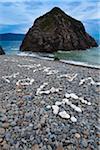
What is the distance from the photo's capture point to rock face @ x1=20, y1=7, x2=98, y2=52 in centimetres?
6336

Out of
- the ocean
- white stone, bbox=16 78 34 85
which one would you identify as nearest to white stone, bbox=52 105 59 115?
white stone, bbox=16 78 34 85

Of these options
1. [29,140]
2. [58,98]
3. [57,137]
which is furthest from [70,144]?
[58,98]

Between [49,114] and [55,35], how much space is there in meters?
59.8

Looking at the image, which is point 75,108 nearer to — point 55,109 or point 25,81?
point 55,109

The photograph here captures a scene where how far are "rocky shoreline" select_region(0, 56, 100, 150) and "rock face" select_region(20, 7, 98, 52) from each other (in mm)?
48963

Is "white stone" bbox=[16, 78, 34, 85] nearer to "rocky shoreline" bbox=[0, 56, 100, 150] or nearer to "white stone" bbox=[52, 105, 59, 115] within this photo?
"rocky shoreline" bbox=[0, 56, 100, 150]

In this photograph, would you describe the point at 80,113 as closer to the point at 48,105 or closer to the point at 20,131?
the point at 48,105

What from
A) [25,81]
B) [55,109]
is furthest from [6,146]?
[25,81]

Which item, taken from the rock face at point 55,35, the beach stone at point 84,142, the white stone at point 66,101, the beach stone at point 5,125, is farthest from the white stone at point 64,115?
the rock face at point 55,35

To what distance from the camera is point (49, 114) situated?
806 centimetres

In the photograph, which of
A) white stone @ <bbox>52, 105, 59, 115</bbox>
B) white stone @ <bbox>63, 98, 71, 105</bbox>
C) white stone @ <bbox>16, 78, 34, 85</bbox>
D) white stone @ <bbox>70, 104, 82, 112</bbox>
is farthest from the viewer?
white stone @ <bbox>16, 78, 34, 85</bbox>

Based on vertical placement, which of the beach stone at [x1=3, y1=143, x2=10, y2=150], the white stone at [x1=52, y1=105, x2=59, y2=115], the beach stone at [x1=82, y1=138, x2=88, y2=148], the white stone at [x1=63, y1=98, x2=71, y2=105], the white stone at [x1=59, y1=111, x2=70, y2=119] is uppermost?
the white stone at [x1=63, y1=98, x2=71, y2=105]

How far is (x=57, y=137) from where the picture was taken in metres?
7.07

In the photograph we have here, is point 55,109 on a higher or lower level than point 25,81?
lower
